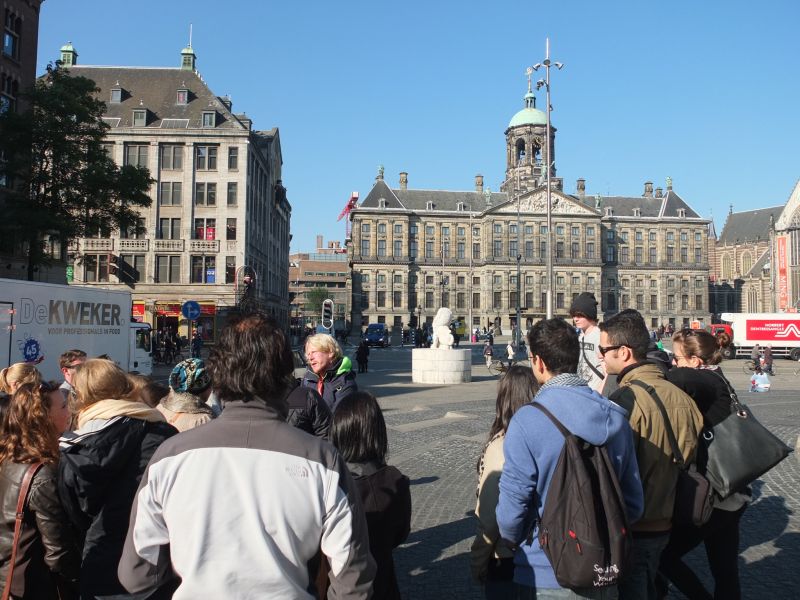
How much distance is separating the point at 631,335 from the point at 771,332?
49.9 meters

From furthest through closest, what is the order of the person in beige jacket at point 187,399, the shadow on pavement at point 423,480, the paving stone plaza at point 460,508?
1. the shadow on pavement at point 423,480
2. the paving stone plaza at point 460,508
3. the person in beige jacket at point 187,399

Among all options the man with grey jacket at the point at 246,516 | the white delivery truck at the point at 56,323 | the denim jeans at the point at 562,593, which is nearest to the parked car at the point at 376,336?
the white delivery truck at the point at 56,323

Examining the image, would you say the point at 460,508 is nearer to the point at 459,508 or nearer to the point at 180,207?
the point at 459,508

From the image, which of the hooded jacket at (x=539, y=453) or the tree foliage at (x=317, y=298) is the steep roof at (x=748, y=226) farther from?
the hooded jacket at (x=539, y=453)

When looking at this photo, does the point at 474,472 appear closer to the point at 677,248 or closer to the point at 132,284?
the point at 132,284

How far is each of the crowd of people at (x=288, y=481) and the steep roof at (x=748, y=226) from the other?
4509 inches

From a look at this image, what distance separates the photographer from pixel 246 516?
2.25 meters

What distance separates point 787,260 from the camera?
8094 centimetres

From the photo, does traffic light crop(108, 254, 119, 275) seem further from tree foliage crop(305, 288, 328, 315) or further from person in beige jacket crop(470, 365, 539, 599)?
tree foliage crop(305, 288, 328, 315)

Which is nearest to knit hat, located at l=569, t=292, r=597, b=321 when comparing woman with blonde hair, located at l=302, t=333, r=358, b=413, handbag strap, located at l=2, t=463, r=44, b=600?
woman with blonde hair, located at l=302, t=333, r=358, b=413

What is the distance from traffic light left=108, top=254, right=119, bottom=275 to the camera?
47250 mm

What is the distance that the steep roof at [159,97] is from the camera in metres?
51.4

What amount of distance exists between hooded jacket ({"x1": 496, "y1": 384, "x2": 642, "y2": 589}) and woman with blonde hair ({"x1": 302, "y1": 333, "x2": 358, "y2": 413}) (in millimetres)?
3050

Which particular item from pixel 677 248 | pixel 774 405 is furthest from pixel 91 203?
pixel 677 248
